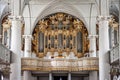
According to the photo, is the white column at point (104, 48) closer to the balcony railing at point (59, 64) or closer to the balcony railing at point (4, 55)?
the balcony railing at point (59, 64)

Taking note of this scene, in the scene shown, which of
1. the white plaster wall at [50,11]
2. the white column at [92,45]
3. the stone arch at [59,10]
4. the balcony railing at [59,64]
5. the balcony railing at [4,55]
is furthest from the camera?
the stone arch at [59,10]

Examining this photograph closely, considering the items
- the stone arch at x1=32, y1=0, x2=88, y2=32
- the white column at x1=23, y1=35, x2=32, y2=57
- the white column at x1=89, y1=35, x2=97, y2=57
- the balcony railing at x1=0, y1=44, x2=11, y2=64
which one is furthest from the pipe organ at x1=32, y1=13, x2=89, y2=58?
the balcony railing at x1=0, y1=44, x2=11, y2=64

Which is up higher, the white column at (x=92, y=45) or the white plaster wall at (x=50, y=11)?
the white plaster wall at (x=50, y=11)

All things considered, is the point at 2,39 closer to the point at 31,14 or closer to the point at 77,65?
the point at 31,14

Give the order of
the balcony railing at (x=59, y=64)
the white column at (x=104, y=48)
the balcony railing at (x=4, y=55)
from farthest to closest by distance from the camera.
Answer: the balcony railing at (x=59, y=64)
the white column at (x=104, y=48)
the balcony railing at (x=4, y=55)

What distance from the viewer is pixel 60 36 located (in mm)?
35344

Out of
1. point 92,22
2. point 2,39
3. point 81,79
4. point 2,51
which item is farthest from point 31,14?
point 2,51

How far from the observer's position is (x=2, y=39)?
113 feet

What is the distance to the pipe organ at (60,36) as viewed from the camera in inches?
1379

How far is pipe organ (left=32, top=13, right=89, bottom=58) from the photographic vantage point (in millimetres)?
35031

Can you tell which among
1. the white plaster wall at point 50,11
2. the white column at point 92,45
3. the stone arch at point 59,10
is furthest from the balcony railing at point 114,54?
the stone arch at point 59,10

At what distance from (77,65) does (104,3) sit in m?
9.03

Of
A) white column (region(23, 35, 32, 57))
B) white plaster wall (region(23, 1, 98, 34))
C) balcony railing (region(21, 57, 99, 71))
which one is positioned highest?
white plaster wall (region(23, 1, 98, 34))

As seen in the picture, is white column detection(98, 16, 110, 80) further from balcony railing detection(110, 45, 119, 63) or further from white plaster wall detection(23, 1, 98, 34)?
white plaster wall detection(23, 1, 98, 34)
